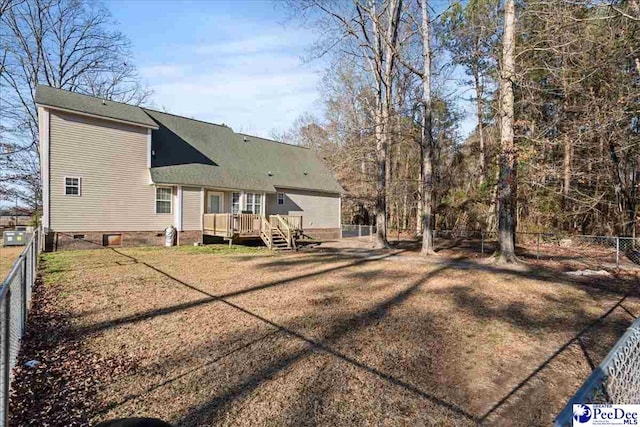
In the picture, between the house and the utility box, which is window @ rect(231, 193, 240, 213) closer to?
the house

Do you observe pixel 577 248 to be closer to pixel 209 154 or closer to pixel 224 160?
pixel 224 160

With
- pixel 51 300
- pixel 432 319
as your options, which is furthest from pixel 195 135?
pixel 432 319

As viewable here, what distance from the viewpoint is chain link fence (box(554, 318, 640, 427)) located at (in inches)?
58.5

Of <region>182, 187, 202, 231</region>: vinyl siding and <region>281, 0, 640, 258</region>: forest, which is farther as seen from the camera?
<region>182, 187, 202, 231</region>: vinyl siding

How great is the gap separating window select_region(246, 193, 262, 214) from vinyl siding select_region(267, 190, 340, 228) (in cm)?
100

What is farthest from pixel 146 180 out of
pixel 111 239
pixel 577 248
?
pixel 577 248

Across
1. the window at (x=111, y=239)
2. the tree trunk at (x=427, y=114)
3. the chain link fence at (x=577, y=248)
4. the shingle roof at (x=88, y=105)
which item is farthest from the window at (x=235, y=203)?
the chain link fence at (x=577, y=248)

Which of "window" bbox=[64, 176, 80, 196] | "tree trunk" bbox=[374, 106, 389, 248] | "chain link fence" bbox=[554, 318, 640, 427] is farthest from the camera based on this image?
"tree trunk" bbox=[374, 106, 389, 248]

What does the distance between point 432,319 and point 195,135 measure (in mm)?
16956

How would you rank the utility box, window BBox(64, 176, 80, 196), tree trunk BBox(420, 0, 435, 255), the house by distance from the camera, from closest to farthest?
tree trunk BBox(420, 0, 435, 255) < the house < window BBox(64, 176, 80, 196) < the utility box

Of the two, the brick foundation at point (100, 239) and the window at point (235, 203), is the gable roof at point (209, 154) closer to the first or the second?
the window at point (235, 203)

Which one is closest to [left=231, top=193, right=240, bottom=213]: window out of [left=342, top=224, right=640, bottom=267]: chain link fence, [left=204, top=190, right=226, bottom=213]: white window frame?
[left=204, top=190, right=226, bottom=213]: white window frame

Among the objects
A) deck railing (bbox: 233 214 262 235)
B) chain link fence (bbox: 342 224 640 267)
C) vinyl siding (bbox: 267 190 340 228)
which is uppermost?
vinyl siding (bbox: 267 190 340 228)

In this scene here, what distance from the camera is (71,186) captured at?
13.8 meters
